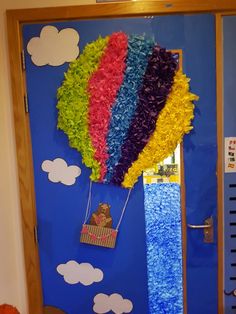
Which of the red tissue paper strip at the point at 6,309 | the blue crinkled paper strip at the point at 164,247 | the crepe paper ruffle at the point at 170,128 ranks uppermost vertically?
the crepe paper ruffle at the point at 170,128

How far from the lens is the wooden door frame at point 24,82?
155 cm

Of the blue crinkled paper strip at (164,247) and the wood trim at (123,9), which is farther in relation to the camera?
the blue crinkled paper strip at (164,247)

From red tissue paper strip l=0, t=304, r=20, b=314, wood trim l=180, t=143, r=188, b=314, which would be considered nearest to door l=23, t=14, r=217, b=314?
wood trim l=180, t=143, r=188, b=314

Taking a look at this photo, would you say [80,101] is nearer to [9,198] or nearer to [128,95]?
[128,95]

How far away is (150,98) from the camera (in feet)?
5.23

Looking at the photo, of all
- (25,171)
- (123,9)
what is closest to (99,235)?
(25,171)

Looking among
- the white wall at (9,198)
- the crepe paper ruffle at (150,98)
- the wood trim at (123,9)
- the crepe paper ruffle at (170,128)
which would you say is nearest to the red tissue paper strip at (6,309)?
the white wall at (9,198)

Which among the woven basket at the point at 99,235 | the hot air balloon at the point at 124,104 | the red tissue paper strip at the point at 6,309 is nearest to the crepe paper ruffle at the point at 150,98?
the hot air balloon at the point at 124,104

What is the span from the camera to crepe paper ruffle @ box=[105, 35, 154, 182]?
1.58m

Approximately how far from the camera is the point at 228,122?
164cm

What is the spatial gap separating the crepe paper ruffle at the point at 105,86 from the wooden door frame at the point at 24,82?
15cm

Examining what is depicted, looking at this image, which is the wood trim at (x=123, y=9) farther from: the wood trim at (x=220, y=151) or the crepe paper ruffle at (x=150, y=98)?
the crepe paper ruffle at (x=150, y=98)

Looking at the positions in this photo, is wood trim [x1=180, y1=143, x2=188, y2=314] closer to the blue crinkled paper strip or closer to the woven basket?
the blue crinkled paper strip

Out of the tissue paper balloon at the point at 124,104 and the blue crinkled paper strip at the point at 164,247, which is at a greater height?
the tissue paper balloon at the point at 124,104
